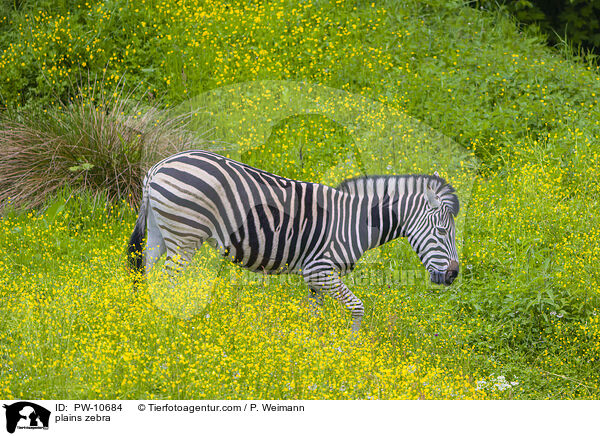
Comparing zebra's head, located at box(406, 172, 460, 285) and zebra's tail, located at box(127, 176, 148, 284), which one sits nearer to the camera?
zebra's head, located at box(406, 172, 460, 285)

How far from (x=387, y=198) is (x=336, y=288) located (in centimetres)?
96

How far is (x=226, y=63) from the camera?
10.8 m

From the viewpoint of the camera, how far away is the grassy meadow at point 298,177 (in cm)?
560

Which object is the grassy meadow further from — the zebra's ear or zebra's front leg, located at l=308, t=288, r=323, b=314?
the zebra's ear

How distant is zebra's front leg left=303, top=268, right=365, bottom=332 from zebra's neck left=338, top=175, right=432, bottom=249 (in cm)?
50

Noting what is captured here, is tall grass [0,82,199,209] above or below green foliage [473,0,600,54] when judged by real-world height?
below

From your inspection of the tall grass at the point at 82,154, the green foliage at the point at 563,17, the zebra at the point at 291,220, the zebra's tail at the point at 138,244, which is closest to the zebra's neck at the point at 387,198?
the zebra at the point at 291,220

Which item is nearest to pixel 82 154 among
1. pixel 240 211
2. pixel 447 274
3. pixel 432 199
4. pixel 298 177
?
pixel 298 177

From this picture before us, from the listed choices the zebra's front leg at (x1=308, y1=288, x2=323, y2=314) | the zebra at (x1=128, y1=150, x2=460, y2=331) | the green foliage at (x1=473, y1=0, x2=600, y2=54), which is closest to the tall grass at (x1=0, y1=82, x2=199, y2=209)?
the zebra at (x1=128, y1=150, x2=460, y2=331)

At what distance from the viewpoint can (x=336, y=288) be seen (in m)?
6.01

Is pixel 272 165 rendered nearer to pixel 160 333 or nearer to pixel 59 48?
pixel 160 333

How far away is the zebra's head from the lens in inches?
236
